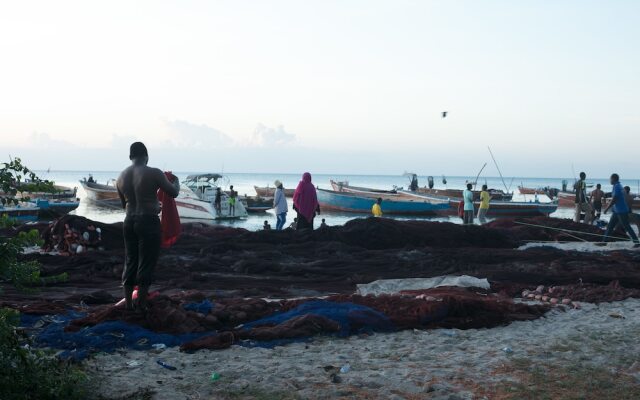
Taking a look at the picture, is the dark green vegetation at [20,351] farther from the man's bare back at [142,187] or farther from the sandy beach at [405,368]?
the man's bare back at [142,187]


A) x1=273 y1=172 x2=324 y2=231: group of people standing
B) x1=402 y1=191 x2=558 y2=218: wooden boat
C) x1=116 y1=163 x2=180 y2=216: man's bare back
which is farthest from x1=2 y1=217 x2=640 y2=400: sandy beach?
x1=402 y1=191 x2=558 y2=218: wooden boat

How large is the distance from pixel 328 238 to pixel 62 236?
18.2 feet

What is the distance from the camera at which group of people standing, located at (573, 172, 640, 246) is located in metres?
14.2

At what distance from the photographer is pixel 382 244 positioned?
551 inches

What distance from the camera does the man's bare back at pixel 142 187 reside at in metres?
6.08

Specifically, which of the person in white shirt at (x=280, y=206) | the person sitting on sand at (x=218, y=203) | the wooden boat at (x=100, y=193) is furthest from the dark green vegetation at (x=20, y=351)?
the wooden boat at (x=100, y=193)

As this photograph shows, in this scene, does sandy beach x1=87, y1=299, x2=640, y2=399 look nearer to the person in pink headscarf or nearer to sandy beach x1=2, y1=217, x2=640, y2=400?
sandy beach x1=2, y1=217, x2=640, y2=400

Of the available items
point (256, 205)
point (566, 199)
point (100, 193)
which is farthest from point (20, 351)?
point (566, 199)

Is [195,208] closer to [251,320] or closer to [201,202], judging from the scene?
[201,202]

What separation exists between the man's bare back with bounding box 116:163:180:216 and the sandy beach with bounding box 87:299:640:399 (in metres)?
1.39

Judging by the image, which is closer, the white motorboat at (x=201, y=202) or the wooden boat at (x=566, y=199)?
the white motorboat at (x=201, y=202)

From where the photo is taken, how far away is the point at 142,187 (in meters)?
Answer: 6.08

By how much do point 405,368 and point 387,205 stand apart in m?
37.1

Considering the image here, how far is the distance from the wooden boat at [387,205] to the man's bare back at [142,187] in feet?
118
